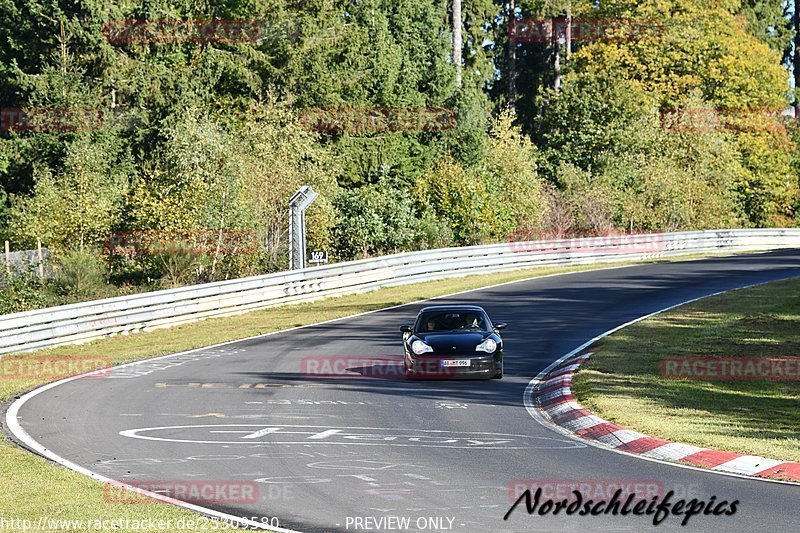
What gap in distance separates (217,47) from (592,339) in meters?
39.4

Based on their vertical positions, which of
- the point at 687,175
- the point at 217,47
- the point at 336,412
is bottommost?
the point at 336,412

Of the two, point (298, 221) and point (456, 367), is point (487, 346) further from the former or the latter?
point (298, 221)

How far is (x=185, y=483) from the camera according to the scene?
38.3 feet

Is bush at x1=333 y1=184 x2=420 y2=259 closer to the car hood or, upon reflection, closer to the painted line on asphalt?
the car hood

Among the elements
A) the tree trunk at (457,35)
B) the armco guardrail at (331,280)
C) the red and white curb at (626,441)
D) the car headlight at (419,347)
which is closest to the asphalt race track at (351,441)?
the red and white curb at (626,441)

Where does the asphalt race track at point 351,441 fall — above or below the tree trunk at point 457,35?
below

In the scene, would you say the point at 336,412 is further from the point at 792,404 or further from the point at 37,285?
the point at 37,285

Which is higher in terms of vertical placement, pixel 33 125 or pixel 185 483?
pixel 33 125

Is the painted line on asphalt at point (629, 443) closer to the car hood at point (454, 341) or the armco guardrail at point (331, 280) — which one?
the car hood at point (454, 341)

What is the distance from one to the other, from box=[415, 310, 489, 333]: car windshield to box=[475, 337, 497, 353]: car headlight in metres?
1.12

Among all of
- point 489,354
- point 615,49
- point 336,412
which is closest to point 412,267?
point 489,354

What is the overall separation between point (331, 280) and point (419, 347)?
15.7 meters

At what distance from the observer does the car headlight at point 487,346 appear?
64.7 feet

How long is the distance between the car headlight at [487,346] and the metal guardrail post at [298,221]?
15.0m
